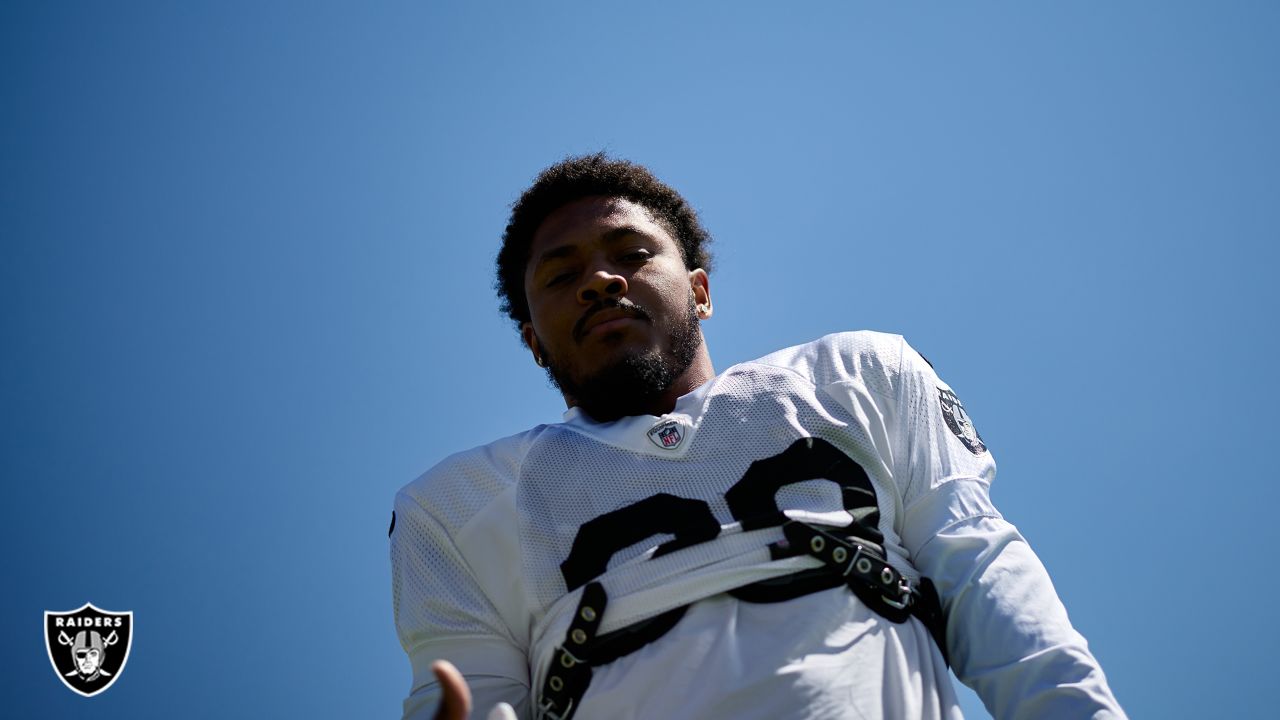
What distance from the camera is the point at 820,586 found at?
1946 mm

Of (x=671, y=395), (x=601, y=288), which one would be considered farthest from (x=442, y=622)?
(x=601, y=288)

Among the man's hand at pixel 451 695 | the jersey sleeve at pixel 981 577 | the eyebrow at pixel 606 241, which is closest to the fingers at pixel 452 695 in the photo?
the man's hand at pixel 451 695

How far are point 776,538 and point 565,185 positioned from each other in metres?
2.10

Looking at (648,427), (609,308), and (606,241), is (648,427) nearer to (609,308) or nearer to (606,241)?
(609,308)

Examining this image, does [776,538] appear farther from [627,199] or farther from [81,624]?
[81,624]

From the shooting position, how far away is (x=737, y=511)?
2.11 m

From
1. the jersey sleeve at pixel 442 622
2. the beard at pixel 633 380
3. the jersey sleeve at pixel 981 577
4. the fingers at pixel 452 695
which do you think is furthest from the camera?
the beard at pixel 633 380

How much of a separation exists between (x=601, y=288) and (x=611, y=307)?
0.07m

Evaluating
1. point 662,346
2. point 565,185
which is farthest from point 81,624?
point 662,346

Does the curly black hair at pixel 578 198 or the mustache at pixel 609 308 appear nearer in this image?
the mustache at pixel 609 308

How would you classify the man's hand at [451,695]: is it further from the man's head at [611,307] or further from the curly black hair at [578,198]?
the curly black hair at [578,198]

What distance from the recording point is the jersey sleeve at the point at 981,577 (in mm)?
1781

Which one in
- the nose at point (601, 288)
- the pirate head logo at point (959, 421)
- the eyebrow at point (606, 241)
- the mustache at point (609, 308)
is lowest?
the pirate head logo at point (959, 421)

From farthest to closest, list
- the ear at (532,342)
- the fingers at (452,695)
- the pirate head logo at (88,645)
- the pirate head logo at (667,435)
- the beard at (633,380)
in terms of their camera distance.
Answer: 1. the pirate head logo at (88,645)
2. the ear at (532,342)
3. the beard at (633,380)
4. the pirate head logo at (667,435)
5. the fingers at (452,695)
